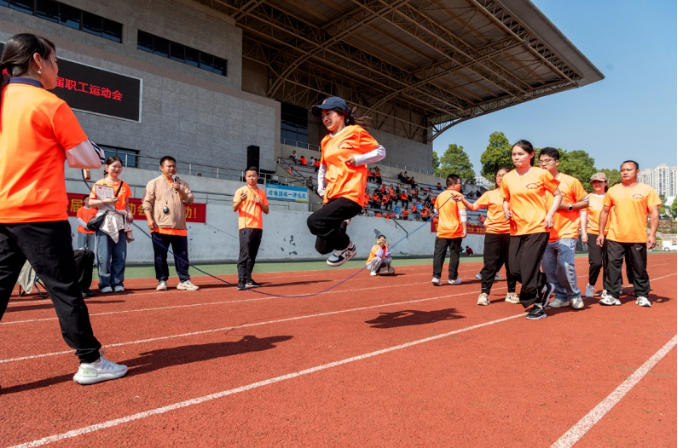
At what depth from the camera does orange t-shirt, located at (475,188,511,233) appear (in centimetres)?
692

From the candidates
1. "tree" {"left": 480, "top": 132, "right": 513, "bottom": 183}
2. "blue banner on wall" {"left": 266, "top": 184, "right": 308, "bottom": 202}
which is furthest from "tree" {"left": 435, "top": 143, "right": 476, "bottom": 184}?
"blue banner on wall" {"left": 266, "top": 184, "right": 308, "bottom": 202}

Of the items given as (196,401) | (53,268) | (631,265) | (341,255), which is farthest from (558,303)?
(53,268)

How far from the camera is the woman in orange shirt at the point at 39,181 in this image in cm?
259

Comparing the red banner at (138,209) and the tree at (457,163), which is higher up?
the tree at (457,163)

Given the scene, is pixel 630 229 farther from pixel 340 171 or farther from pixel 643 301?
pixel 340 171

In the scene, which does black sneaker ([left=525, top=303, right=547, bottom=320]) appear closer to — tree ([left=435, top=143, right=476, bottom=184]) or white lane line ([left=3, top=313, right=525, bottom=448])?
white lane line ([left=3, top=313, right=525, bottom=448])

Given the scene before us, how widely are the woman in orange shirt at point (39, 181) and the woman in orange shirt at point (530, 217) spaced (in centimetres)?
480

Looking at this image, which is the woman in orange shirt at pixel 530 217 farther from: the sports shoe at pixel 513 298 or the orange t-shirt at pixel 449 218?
the orange t-shirt at pixel 449 218

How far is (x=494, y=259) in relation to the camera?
21.5 feet

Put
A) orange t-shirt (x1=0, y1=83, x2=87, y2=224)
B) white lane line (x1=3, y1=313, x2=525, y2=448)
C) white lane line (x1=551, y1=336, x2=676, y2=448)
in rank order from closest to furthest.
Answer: white lane line (x1=3, y1=313, x2=525, y2=448) → white lane line (x1=551, y1=336, x2=676, y2=448) → orange t-shirt (x1=0, y1=83, x2=87, y2=224)

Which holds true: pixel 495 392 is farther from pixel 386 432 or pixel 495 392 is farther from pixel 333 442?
pixel 333 442

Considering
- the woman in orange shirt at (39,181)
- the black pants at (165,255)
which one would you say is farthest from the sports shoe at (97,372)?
the black pants at (165,255)

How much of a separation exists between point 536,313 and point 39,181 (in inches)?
212

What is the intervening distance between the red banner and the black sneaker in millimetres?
11477
